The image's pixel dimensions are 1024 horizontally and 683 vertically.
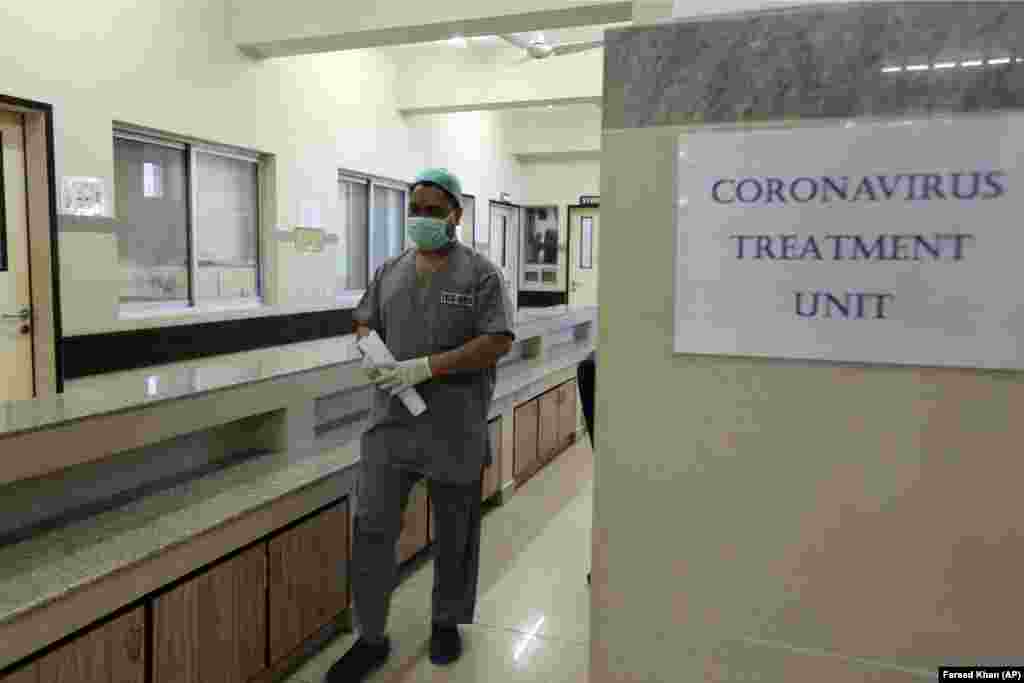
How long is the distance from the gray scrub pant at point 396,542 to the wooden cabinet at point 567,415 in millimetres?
2549

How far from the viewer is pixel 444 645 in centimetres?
236

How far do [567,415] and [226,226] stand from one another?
285 centimetres

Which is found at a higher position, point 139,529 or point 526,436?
point 139,529

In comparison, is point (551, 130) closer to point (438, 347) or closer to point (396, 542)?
point (438, 347)

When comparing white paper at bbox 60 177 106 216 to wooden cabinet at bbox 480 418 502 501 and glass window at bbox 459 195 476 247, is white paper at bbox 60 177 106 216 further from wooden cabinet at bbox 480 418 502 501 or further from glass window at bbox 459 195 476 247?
glass window at bbox 459 195 476 247

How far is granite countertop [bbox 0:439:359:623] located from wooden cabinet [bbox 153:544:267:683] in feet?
0.42

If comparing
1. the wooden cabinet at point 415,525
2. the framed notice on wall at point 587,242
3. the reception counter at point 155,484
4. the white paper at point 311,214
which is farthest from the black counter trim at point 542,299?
the reception counter at point 155,484

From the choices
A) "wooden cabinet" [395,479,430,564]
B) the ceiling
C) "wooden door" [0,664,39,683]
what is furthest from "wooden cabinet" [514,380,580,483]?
the ceiling

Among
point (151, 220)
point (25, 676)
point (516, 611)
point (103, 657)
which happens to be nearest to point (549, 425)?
point (516, 611)

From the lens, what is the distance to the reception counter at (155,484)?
5.01 feet

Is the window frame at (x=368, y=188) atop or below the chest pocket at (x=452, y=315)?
atop

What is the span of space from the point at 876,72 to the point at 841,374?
29 centimetres

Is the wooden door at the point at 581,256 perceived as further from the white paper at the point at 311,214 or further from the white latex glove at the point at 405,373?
the white latex glove at the point at 405,373

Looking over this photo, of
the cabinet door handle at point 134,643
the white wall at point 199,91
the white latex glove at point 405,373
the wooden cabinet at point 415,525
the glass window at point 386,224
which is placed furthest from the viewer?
the glass window at point 386,224
